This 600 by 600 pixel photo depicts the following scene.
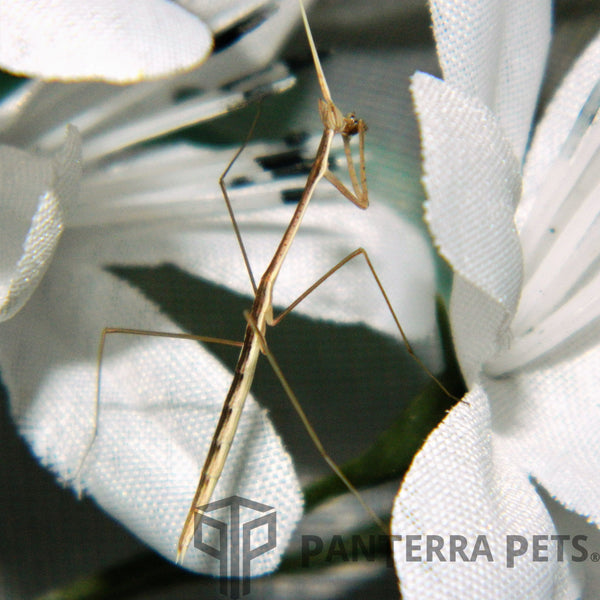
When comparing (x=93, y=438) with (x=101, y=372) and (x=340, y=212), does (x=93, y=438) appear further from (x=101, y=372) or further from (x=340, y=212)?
(x=340, y=212)

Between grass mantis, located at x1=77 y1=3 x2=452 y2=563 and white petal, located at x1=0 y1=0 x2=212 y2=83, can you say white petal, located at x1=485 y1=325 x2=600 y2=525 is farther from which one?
white petal, located at x1=0 y1=0 x2=212 y2=83

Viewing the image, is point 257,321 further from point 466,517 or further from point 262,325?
point 466,517

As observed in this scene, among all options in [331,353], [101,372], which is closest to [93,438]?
[101,372]

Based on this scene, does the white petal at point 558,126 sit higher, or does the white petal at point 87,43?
the white petal at point 87,43

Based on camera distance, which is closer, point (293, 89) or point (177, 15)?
point (177, 15)

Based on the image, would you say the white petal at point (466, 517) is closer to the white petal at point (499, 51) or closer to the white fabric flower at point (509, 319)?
the white fabric flower at point (509, 319)

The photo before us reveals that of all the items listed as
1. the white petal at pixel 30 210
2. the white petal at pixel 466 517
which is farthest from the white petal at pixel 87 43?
the white petal at pixel 466 517
